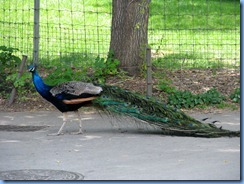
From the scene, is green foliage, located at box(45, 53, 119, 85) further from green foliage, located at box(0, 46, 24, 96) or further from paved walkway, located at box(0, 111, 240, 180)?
paved walkway, located at box(0, 111, 240, 180)

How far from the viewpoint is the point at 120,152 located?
28.0ft

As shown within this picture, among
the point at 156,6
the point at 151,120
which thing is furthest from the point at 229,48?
the point at 151,120

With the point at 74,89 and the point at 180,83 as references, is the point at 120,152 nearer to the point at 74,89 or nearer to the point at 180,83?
the point at 74,89

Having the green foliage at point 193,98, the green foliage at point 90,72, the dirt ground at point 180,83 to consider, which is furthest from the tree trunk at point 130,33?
the green foliage at point 193,98

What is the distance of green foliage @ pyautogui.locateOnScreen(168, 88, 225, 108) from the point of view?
11.6 metres

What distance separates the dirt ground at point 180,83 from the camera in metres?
12.1

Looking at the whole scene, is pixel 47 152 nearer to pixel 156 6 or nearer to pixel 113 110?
pixel 113 110

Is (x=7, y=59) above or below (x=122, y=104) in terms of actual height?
above

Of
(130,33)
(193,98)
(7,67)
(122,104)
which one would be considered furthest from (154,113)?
(7,67)

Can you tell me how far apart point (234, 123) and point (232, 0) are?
14.1 ft

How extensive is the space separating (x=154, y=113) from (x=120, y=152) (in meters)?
1.37

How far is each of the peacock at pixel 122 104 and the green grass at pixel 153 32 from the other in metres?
3.25

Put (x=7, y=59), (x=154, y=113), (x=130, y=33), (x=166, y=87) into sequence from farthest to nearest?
1. (x=7, y=59)
2. (x=130, y=33)
3. (x=166, y=87)
4. (x=154, y=113)

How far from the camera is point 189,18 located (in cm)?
1446
